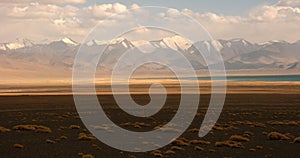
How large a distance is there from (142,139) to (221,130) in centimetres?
965

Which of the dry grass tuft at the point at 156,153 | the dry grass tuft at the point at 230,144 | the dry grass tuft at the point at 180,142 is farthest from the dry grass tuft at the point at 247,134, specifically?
the dry grass tuft at the point at 156,153

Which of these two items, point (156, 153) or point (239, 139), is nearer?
point (156, 153)

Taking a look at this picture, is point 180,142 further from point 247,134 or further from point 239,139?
point 247,134

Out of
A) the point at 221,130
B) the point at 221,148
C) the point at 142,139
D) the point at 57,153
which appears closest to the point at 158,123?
the point at 221,130

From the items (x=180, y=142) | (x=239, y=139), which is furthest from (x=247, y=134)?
(x=180, y=142)

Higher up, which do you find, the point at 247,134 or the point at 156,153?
the point at 247,134

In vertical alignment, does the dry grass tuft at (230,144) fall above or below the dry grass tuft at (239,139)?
below

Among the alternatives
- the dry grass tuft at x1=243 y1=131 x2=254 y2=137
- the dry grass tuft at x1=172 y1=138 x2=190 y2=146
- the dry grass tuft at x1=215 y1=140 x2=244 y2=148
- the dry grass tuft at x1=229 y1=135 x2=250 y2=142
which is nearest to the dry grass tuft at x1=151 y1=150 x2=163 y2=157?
the dry grass tuft at x1=172 y1=138 x2=190 y2=146

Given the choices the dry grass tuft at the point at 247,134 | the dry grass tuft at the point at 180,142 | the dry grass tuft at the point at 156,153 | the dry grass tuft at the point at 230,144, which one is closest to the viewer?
the dry grass tuft at the point at 156,153

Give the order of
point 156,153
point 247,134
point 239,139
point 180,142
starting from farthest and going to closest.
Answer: point 247,134
point 239,139
point 180,142
point 156,153

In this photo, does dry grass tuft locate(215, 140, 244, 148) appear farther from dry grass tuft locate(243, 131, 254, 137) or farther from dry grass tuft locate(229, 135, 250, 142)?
dry grass tuft locate(243, 131, 254, 137)

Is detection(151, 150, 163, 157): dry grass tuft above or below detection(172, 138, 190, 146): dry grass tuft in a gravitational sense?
below

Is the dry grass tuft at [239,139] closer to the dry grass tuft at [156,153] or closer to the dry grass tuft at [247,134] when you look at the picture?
the dry grass tuft at [247,134]

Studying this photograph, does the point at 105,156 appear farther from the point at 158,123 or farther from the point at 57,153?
the point at 158,123
